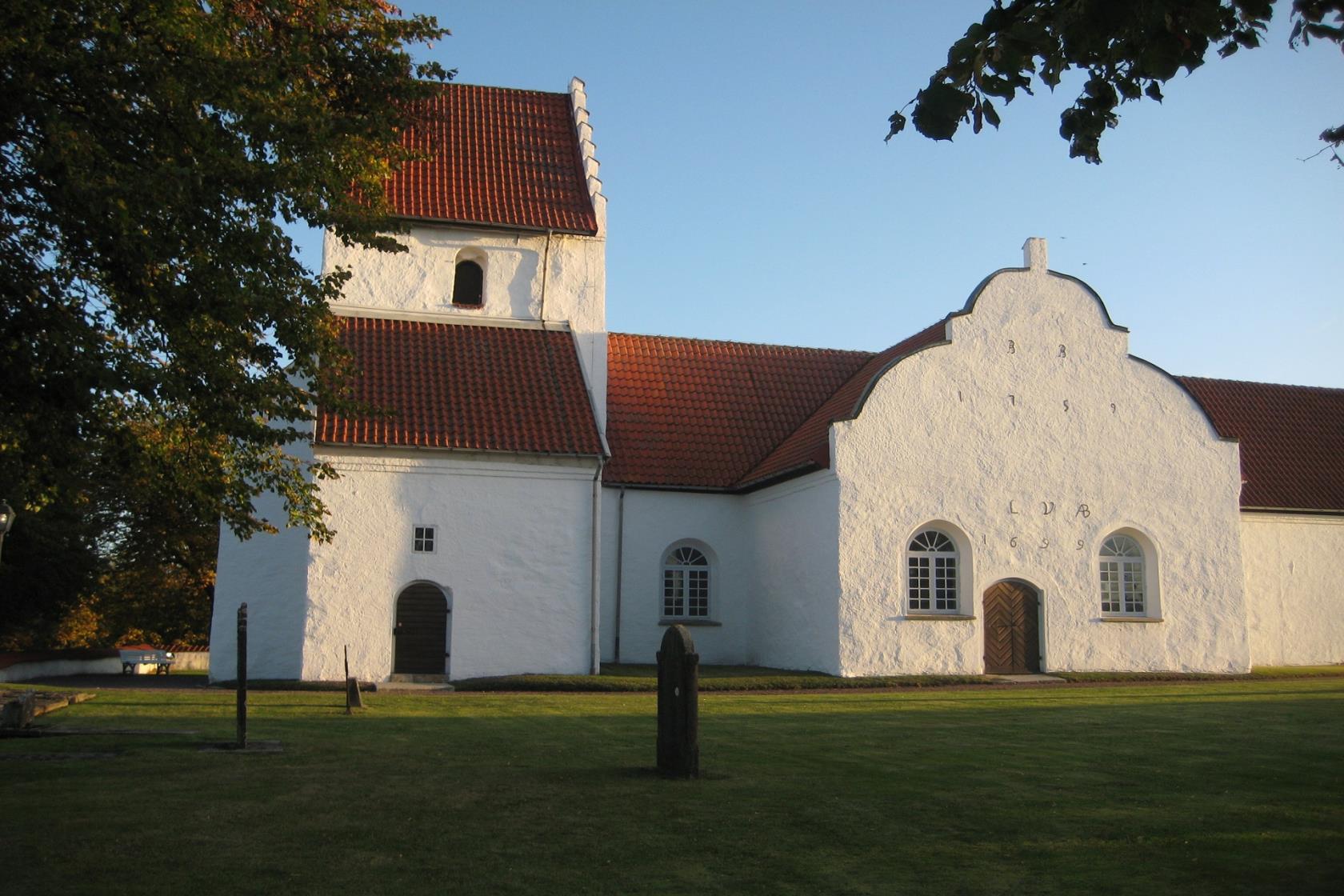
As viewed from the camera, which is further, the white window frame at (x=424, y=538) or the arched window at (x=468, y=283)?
the arched window at (x=468, y=283)

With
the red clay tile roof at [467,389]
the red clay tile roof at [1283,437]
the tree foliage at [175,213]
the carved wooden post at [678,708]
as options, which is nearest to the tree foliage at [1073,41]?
the carved wooden post at [678,708]

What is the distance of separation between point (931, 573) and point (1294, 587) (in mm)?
10582

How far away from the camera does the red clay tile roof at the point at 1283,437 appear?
28000 millimetres

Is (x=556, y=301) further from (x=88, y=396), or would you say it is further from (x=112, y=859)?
(x=112, y=859)

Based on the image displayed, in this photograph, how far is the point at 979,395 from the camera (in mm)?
23797

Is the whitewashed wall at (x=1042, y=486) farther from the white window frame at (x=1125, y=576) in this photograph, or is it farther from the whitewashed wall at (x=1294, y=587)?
the whitewashed wall at (x=1294, y=587)

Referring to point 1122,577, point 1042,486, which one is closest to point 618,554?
point 1042,486

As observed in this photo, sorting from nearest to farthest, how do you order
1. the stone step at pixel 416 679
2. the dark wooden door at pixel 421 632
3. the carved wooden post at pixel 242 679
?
the carved wooden post at pixel 242 679, the stone step at pixel 416 679, the dark wooden door at pixel 421 632

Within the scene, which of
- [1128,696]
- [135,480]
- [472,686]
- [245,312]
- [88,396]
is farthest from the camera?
[472,686]

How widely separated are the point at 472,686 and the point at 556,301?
9.15 meters

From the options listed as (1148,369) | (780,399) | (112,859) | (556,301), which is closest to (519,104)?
(556,301)

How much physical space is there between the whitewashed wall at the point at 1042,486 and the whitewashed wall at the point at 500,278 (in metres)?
6.39

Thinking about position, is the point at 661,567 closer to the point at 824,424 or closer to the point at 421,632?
the point at 824,424

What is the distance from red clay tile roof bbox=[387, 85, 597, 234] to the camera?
25.1 metres
